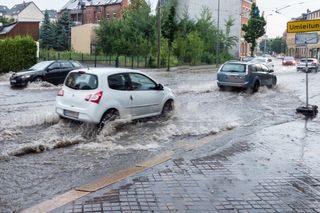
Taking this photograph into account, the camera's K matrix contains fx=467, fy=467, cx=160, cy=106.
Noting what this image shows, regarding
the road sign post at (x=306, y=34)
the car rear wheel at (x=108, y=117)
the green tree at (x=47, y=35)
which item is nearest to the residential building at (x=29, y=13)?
the green tree at (x=47, y=35)

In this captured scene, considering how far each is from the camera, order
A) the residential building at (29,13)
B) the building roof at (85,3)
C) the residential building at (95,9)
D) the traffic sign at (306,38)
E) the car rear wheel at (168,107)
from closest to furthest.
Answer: the car rear wheel at (168,107)
the traffic sign at (306,38)
the residential building at (95,9)
the building roof at (85,3)
the residential building at (29,13)

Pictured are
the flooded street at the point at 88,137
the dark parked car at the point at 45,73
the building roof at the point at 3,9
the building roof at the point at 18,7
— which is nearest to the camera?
the flooded street at the point at 88,137

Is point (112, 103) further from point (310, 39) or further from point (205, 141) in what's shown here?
point (310, 39)

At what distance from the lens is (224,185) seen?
656 cm

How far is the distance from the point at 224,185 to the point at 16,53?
2916 centimetres

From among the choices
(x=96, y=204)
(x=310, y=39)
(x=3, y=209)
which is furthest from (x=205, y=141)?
(x=310, y=39)

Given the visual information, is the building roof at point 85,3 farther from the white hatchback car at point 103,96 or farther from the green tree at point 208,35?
the white hatchback car at point 103,96

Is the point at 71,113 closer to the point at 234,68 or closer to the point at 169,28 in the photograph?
the point at 234,68

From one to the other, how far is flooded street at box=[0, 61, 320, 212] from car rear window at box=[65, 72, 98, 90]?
0.94 meters

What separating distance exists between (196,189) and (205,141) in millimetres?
3776

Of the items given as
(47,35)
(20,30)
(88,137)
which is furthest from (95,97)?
(47,35)

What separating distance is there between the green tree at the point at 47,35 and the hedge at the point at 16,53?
3362 cm

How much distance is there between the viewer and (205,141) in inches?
395

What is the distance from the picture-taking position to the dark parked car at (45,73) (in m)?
23.5
